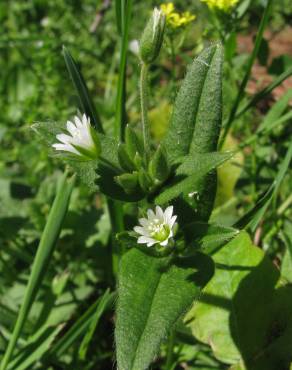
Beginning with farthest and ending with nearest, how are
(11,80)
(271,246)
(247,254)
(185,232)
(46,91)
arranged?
1. (11,80)
2. (46,91)
3. (271,246)
4. (247,254)
5. (185,232)

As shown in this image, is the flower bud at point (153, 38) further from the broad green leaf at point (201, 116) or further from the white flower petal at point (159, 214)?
the white flower petal at point (159, 214)

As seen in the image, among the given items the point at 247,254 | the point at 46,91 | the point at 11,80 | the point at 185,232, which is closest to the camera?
the point at 185,232

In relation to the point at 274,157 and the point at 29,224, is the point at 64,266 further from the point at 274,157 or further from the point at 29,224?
the point at 274,157

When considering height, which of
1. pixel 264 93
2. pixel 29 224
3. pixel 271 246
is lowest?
pixel 271 246

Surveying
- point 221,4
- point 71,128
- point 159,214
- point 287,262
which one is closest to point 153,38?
point 71,128

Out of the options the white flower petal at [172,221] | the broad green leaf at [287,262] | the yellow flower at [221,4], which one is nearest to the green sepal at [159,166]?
the white flower petal at [172,221]

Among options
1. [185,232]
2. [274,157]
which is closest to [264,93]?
[274,157]
